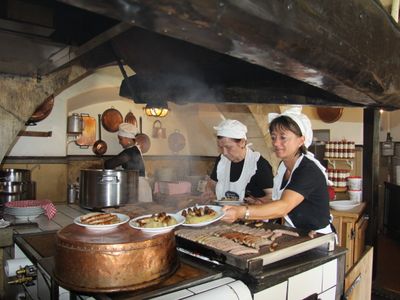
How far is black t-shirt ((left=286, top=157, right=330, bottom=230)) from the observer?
2.06 meters

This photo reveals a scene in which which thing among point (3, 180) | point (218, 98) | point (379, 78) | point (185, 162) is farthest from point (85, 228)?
point (185, 162)

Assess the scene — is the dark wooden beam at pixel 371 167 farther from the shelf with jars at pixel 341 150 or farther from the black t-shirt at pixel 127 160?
the black t-shirt at pixel 127 160

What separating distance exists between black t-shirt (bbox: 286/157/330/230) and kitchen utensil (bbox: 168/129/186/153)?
6.48m

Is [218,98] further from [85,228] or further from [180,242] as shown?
[85,228]

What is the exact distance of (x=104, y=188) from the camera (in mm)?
2867

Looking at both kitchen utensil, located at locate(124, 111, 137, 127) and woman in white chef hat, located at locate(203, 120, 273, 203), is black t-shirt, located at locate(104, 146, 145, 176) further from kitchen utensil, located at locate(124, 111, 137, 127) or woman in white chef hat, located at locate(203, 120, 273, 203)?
kitchen utensil, located at locate(124, 111, 137, 127)

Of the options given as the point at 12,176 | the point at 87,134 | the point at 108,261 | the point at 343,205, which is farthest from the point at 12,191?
the point at 343,205

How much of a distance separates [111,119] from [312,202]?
5.79 metres

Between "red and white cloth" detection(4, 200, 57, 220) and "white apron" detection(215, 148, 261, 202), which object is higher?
"white apron" detection(215, 148, 261, 202)

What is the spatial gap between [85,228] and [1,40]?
42.1 inches

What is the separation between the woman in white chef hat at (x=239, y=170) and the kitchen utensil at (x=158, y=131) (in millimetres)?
5091

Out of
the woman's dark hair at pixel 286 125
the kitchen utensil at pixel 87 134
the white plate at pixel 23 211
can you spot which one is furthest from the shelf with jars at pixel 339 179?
the kitchen utensil at pixel 87 134

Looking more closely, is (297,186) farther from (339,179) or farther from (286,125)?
(339,179)

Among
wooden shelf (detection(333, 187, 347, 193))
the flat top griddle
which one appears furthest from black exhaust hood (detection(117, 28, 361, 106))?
wooden shelf (detection(333, 187, 347, 193))
